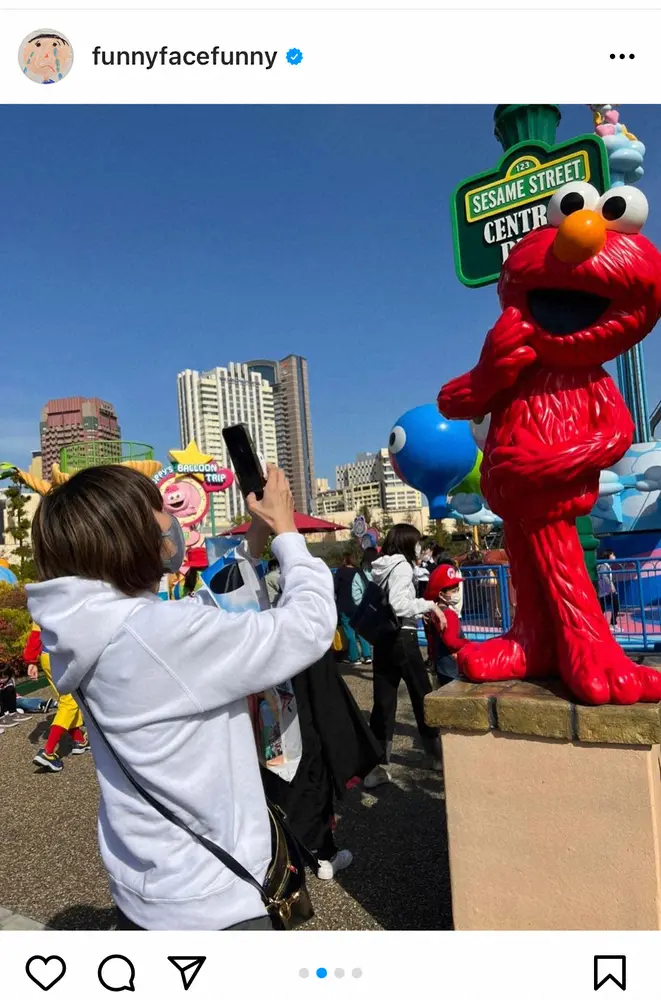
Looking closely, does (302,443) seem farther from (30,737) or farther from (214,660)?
(214,660)

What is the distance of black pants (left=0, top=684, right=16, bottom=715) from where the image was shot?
23.4 ft

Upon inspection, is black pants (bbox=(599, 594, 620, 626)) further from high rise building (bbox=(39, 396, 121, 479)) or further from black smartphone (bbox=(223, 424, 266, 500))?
high rise building (bbox=(39, 396, 121, 479))

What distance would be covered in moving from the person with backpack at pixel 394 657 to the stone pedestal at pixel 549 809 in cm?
204

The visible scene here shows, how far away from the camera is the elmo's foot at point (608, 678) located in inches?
75.4

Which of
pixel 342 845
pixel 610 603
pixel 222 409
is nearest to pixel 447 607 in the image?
pixel 342 845

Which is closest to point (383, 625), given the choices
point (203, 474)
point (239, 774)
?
point (239, 774)

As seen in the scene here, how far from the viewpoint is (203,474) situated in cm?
1165

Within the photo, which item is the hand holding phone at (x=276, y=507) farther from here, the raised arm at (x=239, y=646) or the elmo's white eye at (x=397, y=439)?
the elmo's white eye at (x=397, y=439)

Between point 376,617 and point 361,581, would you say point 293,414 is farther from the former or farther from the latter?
point 376,617

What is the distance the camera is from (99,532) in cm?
120
